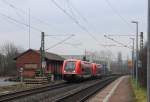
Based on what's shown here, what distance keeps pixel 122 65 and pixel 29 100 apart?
5965 inches

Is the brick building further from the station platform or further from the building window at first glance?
the station platform

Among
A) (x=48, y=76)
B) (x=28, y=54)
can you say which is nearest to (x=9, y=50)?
(x=28, y=54)

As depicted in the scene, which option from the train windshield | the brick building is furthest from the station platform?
the brick building

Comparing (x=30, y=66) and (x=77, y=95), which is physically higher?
(x=30, y=66)

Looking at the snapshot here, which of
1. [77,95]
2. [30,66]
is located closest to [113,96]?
[77,95]

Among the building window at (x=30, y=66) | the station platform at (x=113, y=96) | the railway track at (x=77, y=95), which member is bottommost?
the station platform at (x=113, y=96)

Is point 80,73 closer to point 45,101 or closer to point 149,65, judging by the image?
point 45,101

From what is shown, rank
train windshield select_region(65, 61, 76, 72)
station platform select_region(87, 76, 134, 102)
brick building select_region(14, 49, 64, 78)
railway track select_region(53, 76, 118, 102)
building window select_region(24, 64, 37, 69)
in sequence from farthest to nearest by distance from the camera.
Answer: building window select_region(24, 64, 37, 69)
brick building select_region(14, 49, 64, 78)
train windshield select_region(65, 61, 76, 72)
station platform select_region(87, 76, 134, 102)
railway track select_region(53, 76, 118, 102)

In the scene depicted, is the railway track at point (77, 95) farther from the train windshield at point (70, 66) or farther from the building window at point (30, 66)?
the building window at point (30, 66)

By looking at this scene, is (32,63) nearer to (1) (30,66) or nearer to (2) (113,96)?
(1) (30,66)

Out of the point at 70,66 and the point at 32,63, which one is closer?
the point at 70,66

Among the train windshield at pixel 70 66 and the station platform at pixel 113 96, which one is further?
the train windshield at pixel 70 66

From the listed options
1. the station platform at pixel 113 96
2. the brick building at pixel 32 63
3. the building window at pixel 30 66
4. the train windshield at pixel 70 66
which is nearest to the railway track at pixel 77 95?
the station platform at pixel 113 96

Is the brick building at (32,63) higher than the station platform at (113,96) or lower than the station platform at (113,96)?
higher
